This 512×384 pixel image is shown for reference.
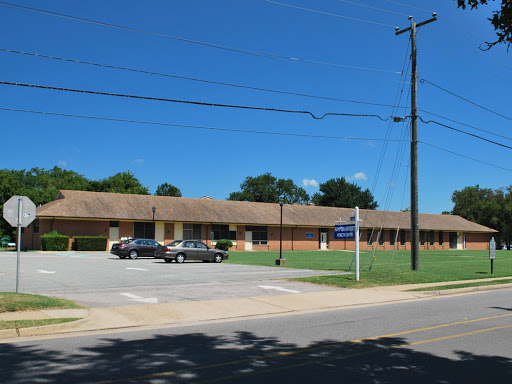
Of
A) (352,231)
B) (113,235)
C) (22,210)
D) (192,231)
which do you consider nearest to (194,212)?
(192,231)

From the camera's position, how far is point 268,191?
343 feet

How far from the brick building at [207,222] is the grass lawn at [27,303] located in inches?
1024

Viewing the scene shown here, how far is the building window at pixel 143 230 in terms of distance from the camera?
143ft

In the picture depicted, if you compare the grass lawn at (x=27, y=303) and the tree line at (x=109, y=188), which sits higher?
the tree line at (x=109, y=188)

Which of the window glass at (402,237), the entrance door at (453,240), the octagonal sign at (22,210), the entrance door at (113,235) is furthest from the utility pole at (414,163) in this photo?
the entrance door at (453,240)

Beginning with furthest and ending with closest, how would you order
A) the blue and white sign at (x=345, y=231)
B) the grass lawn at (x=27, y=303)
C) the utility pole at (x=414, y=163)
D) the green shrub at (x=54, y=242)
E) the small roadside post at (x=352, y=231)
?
the green shrub at (x=54, y=242) → the utility pole at (x=414, y=163) → the blue and white sign at (x=345, y=231) → the small roadside post at (x=352, y=231) → the grass lawn at (x=27, y=303)

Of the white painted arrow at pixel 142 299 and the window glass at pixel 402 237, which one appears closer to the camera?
the white painted arrow at pixel 142 299

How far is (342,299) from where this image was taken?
44.8 ft

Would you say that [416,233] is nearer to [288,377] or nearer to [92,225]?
[288,377]

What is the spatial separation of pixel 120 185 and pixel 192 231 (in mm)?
37473

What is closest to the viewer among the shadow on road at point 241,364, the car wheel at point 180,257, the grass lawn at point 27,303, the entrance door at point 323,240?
the shadow on road at point 241,364

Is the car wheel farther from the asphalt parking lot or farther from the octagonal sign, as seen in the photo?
the octagonal sign

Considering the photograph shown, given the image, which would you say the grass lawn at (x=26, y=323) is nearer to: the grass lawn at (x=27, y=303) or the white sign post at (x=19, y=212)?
the grass lawn at (x=27, y=303)

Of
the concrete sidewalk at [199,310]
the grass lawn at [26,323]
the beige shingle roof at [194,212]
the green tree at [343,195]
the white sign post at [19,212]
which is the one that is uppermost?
the green tree at [343,195]
